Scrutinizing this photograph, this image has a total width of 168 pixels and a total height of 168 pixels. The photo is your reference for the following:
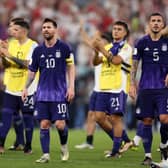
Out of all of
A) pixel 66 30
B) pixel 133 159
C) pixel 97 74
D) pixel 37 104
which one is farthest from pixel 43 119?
pixel 66 30

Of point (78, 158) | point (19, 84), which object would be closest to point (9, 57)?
point (19, 84)

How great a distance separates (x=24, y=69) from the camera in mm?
15141

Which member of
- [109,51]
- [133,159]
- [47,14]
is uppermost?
[47,14]

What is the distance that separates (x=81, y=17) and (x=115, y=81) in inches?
391

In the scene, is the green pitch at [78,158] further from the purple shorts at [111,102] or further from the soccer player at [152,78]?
the purple shorts at [111,102]

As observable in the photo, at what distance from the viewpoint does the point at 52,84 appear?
13.4 metres

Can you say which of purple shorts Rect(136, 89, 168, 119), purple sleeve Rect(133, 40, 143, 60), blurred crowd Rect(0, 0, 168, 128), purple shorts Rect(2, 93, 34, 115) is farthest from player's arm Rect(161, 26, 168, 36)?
blurred crowd Rect(0, 0, 168, 128)

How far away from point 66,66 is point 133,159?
205cm

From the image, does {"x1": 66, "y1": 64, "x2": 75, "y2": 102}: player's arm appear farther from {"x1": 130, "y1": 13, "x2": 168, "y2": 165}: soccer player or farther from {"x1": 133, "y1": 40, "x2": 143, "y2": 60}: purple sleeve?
{"x1": 133, "y1": 40, "x2": 143, "y2": 60}: purple sleeve

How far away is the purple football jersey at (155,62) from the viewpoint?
529 inches

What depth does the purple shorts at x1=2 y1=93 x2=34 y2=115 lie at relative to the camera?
15078 mm

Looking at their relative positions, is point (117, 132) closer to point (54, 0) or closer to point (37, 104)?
point (37, 104)

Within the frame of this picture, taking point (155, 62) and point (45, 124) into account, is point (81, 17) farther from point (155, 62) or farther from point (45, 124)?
point (45, 124)

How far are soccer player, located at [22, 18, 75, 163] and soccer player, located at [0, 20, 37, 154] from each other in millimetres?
1590
